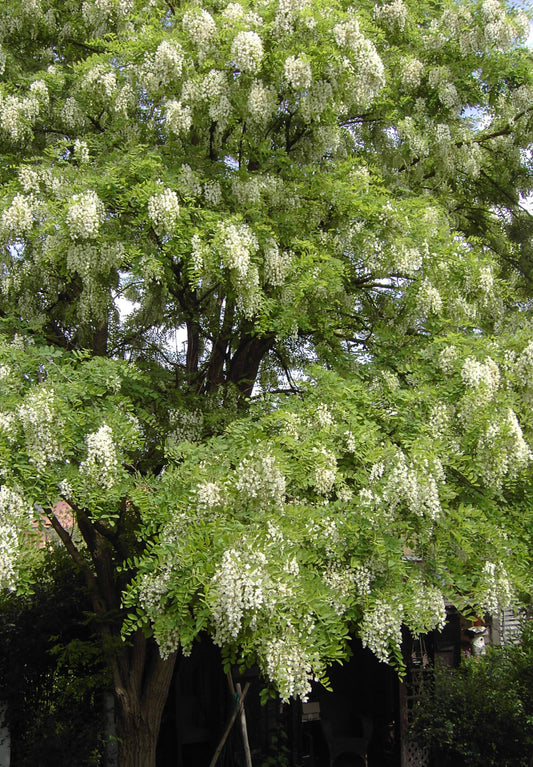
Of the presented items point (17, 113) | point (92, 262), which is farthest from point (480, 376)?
point (17, 113)

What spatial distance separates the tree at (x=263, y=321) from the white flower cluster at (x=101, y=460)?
0.08ft

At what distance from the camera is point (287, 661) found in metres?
4.92

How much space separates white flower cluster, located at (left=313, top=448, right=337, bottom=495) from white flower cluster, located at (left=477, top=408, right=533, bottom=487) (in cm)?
133

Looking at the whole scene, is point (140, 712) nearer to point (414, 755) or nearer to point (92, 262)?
point (414, 755)

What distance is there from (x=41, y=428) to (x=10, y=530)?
792mm

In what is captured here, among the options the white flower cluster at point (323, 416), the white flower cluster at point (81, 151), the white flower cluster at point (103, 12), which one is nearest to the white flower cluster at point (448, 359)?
the white flower cluster at point (323, 416)

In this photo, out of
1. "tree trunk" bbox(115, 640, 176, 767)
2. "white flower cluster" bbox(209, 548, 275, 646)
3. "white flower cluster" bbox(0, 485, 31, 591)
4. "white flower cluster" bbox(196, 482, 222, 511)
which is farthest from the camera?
"tree trunk" bbox(115, 640, 176, 767)

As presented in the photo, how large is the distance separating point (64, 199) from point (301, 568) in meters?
4.19

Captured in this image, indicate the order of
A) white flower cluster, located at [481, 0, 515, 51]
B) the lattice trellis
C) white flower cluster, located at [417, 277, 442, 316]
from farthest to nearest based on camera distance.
→ 1. the lattice trellis
2. white flower cluster, located at [481, 0, 515, 51]
3. white flower cluster, located at [417, 277, 442, 316]

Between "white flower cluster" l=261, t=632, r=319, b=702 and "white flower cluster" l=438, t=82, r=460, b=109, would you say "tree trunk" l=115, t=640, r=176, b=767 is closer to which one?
"white flower cluster" l=261, t=632, r=319, b=702

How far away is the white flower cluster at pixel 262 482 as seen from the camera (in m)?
5.47

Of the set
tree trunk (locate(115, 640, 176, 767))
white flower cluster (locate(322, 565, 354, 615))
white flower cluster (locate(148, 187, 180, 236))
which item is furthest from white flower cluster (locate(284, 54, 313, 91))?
tree trunk (locate(115, 640, 176, 767))

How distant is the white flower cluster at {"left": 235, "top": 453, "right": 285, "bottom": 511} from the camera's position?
547cm

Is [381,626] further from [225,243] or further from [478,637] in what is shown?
[478,637]
